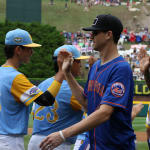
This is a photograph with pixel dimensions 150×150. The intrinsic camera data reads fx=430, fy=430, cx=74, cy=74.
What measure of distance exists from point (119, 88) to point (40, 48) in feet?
94.6

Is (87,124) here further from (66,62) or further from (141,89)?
(141,89)

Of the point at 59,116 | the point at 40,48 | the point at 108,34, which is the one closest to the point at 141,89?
the point at 40,48

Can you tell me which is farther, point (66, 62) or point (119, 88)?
point (66, 62)

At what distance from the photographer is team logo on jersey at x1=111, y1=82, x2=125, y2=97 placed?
138 inches

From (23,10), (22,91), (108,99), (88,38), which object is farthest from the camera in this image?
(88,38)

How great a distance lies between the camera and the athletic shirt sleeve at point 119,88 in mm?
3480

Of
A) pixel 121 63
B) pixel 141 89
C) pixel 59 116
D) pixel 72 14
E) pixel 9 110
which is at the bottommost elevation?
pixel 141 89

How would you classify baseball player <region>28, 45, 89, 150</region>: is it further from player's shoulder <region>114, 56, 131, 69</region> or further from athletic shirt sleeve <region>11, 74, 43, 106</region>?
player's shoulder <region>114, 56, 131, 69</region>

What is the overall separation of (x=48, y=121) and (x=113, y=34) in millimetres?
1779

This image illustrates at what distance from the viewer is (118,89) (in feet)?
11.5

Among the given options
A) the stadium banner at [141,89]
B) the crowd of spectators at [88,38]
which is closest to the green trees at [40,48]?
the stadium banner at [141,89]

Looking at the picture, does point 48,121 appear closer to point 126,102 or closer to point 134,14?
point 126,102

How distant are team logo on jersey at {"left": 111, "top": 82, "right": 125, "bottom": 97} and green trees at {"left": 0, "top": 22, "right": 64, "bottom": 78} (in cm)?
2722

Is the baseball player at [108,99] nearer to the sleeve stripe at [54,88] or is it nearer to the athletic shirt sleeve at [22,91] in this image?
the sleeve stripe at [54,88]
